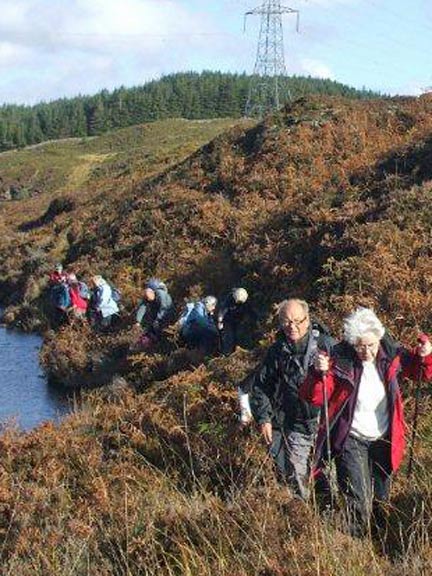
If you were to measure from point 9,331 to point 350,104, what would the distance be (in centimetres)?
1596

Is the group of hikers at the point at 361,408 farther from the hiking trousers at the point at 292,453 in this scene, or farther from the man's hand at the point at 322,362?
the hiking trousers at the point at 292,453

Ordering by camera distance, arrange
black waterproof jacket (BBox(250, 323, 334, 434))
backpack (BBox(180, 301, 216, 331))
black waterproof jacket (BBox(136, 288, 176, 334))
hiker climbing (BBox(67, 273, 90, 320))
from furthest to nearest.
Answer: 1. hiker climbing (BBox(67, 273, 90, 320))
2. black waterproof jacket (BBox(136, 288, 176, 334))
3. backpack (BBox(180, 301, 216, 331))
4. black waterproof jacket (BBox(250, 323, 334, 434))

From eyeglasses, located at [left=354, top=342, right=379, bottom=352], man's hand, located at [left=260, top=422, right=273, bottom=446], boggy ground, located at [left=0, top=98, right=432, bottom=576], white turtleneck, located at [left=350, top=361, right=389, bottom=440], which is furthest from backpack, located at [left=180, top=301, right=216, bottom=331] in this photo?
eyeglasses, located at [left=354, top=342, right=379, bottom=352]

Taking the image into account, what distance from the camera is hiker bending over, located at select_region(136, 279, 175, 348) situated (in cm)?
1712

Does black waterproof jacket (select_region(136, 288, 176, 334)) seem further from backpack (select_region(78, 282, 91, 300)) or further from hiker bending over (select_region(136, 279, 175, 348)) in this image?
backpack (select_region(78, 282, 91, 300))

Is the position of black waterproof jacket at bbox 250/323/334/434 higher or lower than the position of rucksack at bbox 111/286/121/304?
higher

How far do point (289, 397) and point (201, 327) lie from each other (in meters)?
9.09

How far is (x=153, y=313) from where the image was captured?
1756cm

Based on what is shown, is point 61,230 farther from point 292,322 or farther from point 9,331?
point 292,322

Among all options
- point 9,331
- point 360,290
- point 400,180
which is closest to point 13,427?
point 360,290

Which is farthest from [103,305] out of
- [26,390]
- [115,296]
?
[26,390]

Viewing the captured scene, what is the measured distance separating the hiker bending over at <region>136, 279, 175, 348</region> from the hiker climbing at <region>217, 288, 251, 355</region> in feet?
7.82

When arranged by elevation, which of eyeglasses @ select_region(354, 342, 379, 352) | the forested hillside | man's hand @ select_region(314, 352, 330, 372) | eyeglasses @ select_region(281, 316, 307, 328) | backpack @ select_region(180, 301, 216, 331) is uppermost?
the forested hillside

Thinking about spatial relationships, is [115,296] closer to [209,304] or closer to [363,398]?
[209,304]
